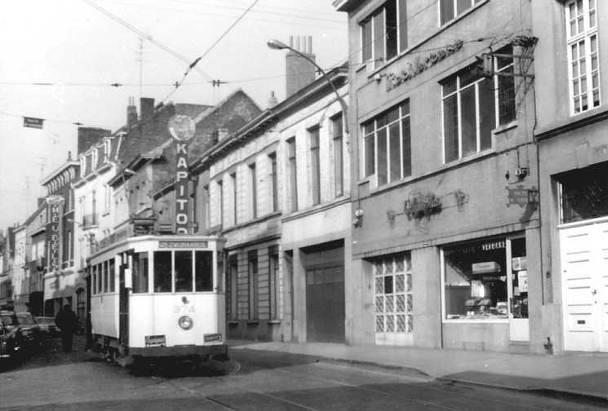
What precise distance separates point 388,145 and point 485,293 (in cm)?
590

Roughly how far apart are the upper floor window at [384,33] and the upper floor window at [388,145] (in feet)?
5.55

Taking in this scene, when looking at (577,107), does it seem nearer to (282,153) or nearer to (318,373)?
(318,373)

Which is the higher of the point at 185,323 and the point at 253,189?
the point at 253,189

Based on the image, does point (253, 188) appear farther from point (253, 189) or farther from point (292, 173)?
point (292, 173)

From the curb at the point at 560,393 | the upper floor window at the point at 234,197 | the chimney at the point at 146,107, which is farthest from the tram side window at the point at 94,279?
the chimney at the point at 146,107

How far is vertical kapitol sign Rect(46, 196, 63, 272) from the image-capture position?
73.0 metres

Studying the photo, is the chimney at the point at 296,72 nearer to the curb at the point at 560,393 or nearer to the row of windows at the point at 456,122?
the row of windows at the point at 456,122

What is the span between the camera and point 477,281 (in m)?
20.1

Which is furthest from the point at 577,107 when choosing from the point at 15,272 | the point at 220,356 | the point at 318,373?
the point at 15,272

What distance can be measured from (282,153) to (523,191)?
14981 millimetres

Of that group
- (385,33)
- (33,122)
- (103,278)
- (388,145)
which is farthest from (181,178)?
(103,278)

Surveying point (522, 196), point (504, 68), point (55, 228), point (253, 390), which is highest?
point (55, 228)

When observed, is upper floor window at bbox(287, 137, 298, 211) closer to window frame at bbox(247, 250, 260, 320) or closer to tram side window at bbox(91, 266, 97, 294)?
window frame at bbox(247, 250, 260, 320)

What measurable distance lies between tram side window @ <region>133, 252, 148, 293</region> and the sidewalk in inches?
201
